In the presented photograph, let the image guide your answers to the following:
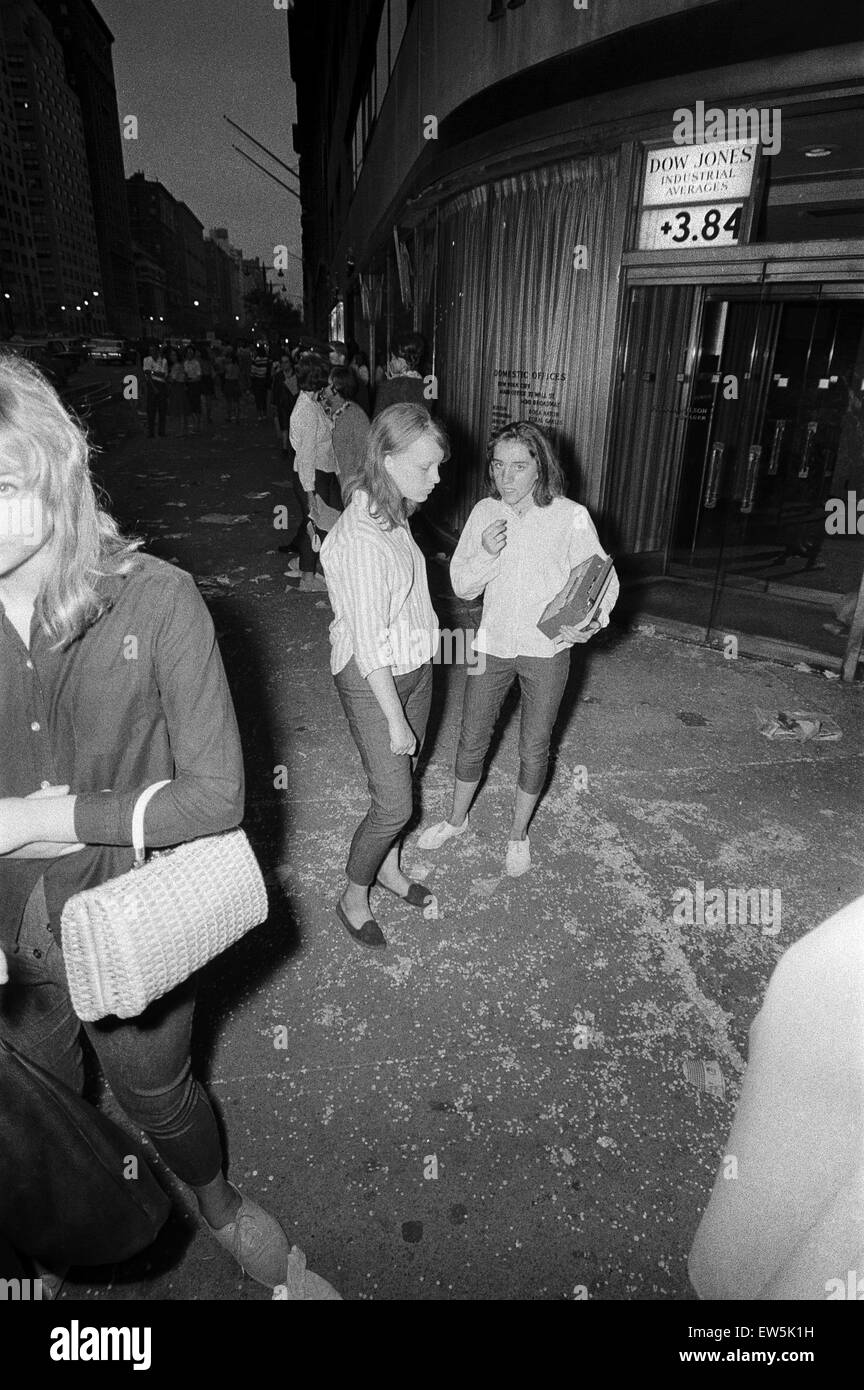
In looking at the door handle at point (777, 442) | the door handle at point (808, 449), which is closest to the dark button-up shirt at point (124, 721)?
the door handle at point (777, 442)

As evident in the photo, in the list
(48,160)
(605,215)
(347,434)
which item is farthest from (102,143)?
(347,434)

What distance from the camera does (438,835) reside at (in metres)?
3.88

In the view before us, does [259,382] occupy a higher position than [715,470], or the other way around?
[259,382]

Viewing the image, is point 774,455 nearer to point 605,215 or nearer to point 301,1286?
point 605,215

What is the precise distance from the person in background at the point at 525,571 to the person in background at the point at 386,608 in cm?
46

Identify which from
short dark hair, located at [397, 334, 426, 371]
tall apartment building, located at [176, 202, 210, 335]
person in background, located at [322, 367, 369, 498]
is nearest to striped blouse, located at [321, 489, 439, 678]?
person in background, located at [322, 367, 369, 498]

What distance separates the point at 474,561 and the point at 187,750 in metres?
2.06

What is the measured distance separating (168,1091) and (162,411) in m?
20.1

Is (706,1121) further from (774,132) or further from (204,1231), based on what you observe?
(774,132)

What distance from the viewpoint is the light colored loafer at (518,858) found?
3.63m

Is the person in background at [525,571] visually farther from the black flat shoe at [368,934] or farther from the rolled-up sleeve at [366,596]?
the black flat shoe at [368,934]

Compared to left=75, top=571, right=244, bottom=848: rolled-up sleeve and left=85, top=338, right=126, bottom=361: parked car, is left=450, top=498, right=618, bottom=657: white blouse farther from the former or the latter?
left=85, top=338, right=126, bottom=361: parked car

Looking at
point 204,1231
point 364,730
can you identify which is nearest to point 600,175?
point 364,730
